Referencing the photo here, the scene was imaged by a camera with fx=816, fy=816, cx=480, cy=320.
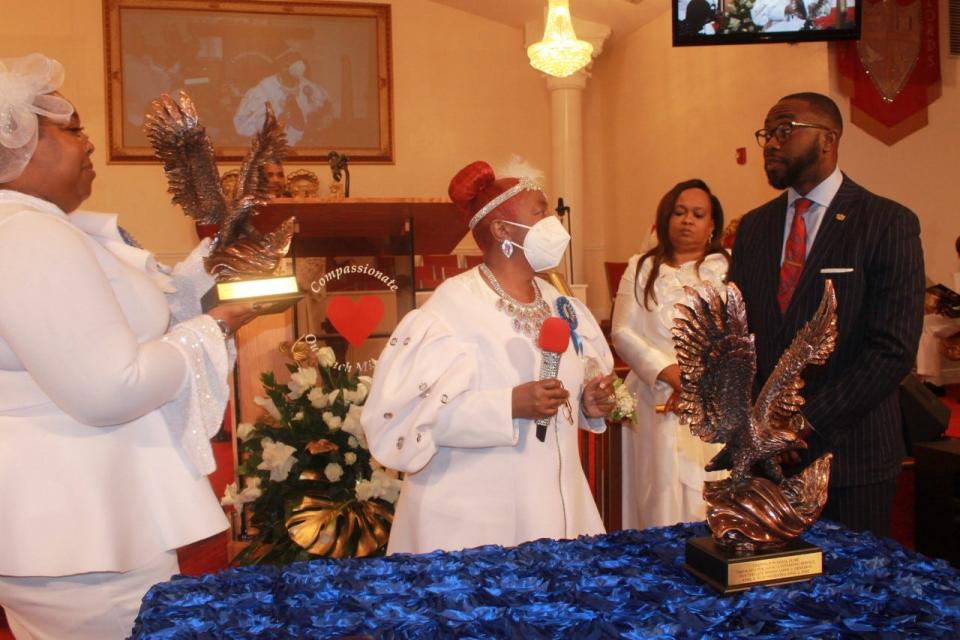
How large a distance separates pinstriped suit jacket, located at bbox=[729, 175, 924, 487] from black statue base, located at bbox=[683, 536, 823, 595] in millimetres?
828

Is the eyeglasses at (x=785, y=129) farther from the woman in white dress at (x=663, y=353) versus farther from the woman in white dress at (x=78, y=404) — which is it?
the woman in white dress at (x=78, y=404)

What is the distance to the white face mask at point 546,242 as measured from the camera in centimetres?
232

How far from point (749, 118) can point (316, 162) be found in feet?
17.8

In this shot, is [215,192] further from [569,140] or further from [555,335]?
[569,140]

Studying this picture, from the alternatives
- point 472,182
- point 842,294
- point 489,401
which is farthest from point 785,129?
point 489,401

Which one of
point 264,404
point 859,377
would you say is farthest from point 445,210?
point 859,377

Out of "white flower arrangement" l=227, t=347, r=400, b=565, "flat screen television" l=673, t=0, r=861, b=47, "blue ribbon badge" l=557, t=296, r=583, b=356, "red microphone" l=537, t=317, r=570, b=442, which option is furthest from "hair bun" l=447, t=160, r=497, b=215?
"flat screen television" l=673, t=0, r=861, b=47

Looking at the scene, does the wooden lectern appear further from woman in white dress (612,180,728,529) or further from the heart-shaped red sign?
woman in white dress (612,180,728,529)

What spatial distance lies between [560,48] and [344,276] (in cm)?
544

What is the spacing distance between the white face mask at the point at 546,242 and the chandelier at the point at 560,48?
21.2ft

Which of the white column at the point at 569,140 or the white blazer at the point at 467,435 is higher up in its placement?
the white column at the point at 569,140

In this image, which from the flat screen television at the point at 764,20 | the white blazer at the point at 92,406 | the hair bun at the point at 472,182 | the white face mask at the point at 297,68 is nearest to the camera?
the white blazer at the point at 92,406

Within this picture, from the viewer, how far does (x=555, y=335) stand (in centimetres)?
213

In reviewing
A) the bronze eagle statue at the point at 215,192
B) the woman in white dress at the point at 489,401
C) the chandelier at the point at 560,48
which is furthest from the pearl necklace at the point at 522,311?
the chandelier at the point at 560,48
